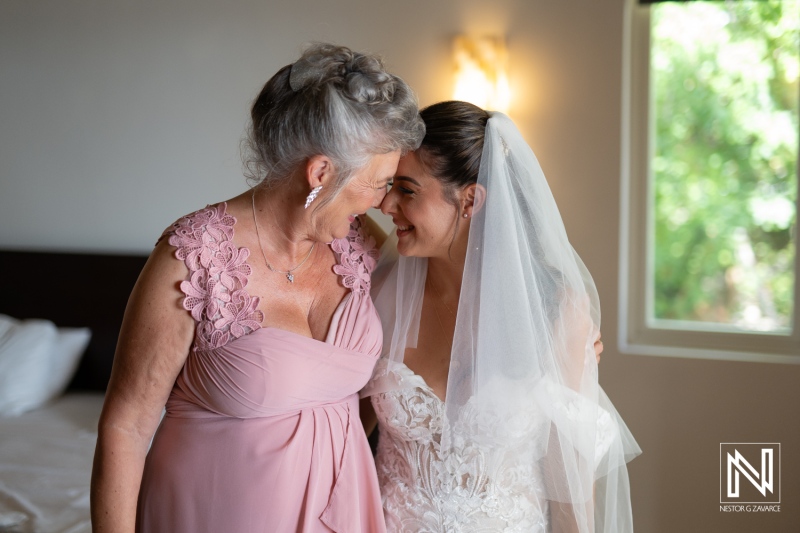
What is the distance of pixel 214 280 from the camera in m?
1.49

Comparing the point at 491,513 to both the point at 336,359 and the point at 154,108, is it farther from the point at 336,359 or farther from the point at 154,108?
the point at 154,108

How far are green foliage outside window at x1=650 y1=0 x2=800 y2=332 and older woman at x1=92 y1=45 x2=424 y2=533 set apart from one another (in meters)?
2.13

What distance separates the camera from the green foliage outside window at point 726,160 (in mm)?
3209

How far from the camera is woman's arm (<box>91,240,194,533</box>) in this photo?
1.45 metres

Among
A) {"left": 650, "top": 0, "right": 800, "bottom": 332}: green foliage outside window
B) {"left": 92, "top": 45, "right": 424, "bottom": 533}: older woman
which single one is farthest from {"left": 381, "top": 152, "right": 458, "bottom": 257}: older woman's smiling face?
{"left": 650, "top": 0, "right": 800, "bottom": 332}: green foliage outside window

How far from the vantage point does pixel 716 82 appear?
3.33 meters

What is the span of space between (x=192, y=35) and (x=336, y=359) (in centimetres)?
272

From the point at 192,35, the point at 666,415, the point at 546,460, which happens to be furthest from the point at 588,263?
the point at 192,35

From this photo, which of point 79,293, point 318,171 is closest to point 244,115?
point 79,293

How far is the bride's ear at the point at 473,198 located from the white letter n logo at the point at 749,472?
205 cm

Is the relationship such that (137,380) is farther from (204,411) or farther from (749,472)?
(749,472)

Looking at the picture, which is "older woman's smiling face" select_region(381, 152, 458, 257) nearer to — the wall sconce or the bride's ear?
the bride's ear

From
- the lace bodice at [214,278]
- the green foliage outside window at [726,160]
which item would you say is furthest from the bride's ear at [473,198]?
the green foliage outside window at [726,160]

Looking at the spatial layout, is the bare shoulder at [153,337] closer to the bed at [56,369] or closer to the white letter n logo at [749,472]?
the bed at [56,369]
